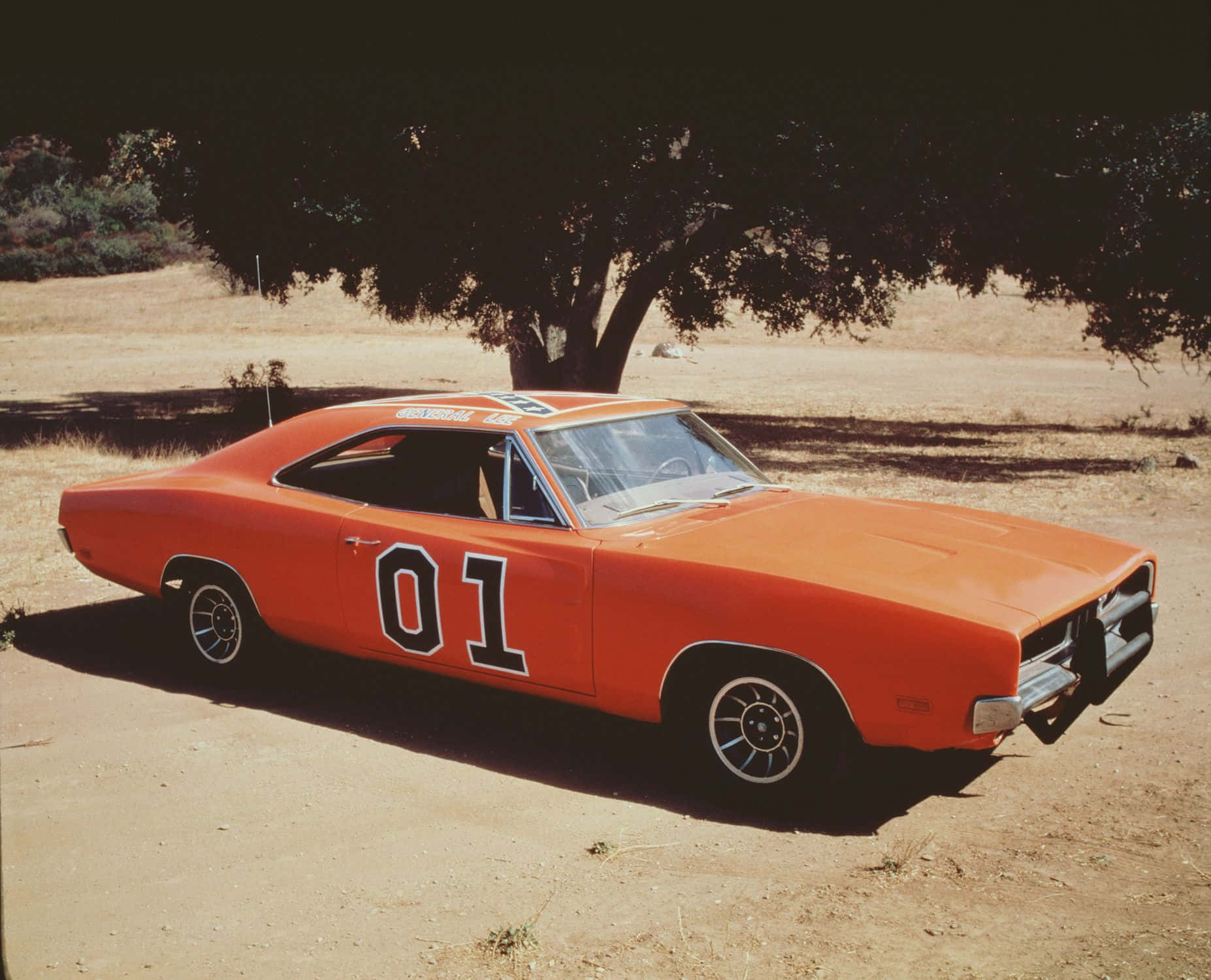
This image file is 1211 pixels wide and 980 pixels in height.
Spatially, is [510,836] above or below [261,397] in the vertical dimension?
below

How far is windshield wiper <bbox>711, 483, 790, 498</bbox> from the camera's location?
194 inches

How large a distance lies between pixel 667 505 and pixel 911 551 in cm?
101

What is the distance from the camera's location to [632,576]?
159 inches

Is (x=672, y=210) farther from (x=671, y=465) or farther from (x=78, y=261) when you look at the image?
(x=78, y=261)

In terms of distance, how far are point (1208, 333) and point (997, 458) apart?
388 cm

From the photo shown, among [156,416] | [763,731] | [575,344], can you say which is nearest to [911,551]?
[763,731]

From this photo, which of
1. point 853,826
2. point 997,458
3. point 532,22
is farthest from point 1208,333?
point 532,22

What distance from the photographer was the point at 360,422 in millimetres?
5129

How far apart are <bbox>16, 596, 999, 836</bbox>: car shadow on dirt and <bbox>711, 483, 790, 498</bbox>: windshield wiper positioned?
104 cm

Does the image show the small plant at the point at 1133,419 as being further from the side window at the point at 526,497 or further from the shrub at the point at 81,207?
the shrub at the point at 81,207

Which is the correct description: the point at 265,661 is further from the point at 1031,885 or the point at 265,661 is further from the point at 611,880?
the point at 1031,885

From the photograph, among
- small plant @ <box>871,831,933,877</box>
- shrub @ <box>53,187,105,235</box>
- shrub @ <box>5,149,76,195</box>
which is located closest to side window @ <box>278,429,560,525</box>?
small plant @ <box>871,831,933,877</box>

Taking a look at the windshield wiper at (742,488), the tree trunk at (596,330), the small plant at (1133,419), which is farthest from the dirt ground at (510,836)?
the small plant at (1133,419)

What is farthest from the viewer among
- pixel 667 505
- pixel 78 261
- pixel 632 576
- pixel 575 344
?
pixel 78 261
